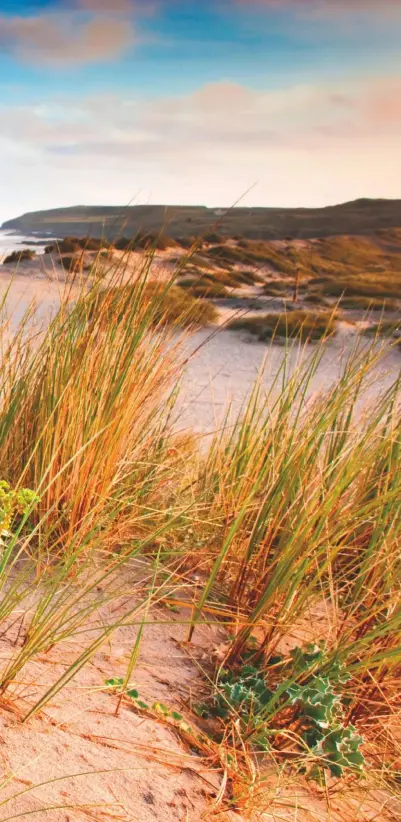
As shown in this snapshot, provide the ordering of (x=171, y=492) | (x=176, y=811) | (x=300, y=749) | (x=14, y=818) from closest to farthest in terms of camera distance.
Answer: (x=14, y=818) → (x=176, y=811) → (x=300, y=749) → (x=171, y=492)

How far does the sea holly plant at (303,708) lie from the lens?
154 centimetres

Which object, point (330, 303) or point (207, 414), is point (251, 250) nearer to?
point (330, 303)

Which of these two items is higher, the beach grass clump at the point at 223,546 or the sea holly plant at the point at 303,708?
the beach grass clump at the point at 223,546

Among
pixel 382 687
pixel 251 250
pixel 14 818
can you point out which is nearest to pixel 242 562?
pixel 382 687

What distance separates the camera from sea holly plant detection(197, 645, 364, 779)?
154 cm

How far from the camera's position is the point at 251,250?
23203mm

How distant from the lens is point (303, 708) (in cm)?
161

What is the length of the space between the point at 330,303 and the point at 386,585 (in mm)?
13423

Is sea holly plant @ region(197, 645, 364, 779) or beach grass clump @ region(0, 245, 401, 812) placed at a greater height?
beach grass clump @ region(0, 245, 401, 812)

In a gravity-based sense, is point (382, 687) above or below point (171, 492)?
below

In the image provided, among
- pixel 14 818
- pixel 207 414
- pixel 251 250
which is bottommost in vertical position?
pixel 207 414

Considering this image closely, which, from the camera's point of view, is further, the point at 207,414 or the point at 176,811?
the point at 207,414

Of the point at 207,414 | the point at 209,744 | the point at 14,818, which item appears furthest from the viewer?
the point at 207,414

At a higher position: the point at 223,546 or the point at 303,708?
the point at 223,546
